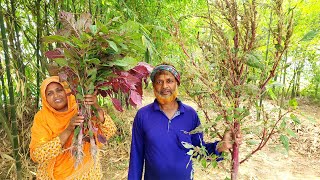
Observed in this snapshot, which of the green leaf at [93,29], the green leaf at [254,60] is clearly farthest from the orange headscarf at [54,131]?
the green leaf at [254,60]

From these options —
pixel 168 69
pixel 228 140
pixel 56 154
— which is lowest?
pixel 56 154

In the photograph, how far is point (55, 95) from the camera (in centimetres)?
168

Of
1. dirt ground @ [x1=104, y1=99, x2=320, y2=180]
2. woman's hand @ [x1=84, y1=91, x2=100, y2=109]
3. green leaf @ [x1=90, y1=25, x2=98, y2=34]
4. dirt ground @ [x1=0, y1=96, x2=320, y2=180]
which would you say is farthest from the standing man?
dirt ground @ [x1=104, y1=99, x2=320, y2=180]

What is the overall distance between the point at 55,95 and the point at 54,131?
241mm

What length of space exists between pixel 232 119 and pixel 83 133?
35.6 inches

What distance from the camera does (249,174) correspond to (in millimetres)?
3740

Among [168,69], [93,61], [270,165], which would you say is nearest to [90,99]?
[93,61]

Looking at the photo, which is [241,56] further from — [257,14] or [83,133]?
[83,133]

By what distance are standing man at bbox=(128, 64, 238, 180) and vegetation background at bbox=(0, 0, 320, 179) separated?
0.12 m

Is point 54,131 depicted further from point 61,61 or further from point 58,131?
point 61,61

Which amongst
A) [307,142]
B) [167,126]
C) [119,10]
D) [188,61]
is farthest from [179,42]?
[307,142]

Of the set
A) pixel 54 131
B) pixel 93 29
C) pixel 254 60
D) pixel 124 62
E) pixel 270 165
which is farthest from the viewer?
pixel 270 165

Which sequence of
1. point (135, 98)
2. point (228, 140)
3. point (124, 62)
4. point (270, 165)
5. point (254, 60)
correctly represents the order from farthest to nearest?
point (270, 165), point (135, 98), point (124, 62), point (228, 140), point (254, 60)

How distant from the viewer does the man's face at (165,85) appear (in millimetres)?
1693
